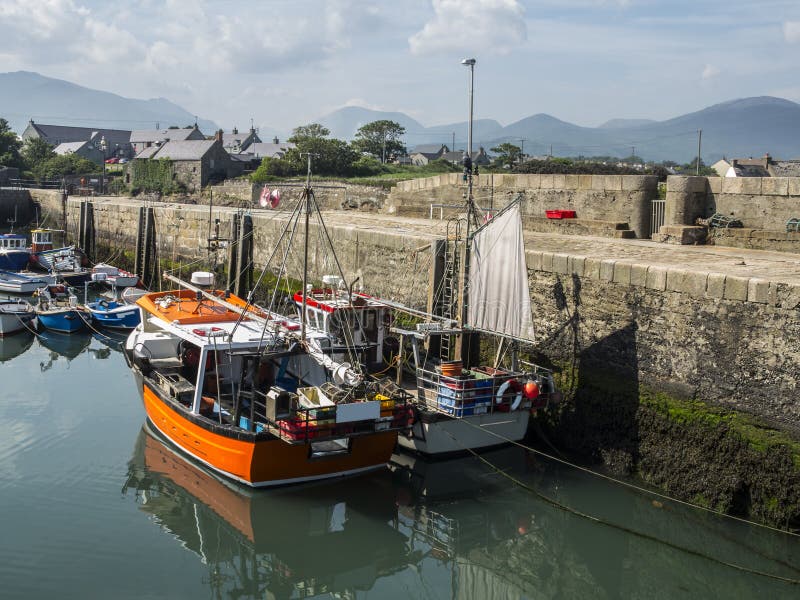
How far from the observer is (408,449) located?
12625 mm

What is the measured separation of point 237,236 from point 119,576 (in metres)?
16.3

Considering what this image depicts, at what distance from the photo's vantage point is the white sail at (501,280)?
12594 mm

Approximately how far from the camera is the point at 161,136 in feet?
227

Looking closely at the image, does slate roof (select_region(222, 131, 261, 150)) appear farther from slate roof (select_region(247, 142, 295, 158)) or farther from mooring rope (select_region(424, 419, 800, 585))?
mooring rope (select_region(424, 419, 800, 585))

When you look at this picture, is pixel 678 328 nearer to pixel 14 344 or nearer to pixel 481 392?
pixel 481 392

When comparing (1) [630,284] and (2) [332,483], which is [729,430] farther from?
(2) [332,483]

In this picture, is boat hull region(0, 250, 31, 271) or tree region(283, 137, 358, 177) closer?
Answer: boat hull region(0, 250, 31, 271)

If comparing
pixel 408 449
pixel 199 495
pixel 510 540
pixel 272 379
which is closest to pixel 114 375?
pixel 272 379

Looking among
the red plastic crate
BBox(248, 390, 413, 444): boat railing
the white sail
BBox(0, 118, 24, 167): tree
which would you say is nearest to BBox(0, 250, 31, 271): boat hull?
the red plastic crate

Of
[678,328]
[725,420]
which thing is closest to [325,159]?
[678,328]

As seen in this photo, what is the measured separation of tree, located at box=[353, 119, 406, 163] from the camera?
5878 cm

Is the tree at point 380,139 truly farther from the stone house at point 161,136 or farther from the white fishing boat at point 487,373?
the white fishing boat at point 487,373

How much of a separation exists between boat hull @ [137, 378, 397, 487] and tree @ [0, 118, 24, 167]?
5255cm

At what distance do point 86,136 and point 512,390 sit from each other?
80.8 meters
